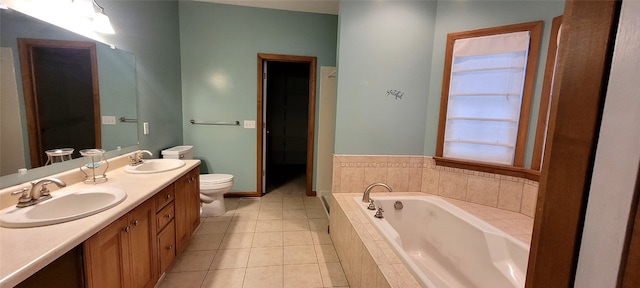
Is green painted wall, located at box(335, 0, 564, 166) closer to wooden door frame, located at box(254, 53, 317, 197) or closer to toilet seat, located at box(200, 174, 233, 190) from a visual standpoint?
wooden door frame, located at box(254, 53, 317, 197)

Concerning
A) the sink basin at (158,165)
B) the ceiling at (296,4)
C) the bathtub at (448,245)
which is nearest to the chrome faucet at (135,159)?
the sink basin at (158,165)

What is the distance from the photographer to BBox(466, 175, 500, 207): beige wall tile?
2066 millimetres

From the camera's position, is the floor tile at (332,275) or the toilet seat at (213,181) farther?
the toilet seat at (213,181)

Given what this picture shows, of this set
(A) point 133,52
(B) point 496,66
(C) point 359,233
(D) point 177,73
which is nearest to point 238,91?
(D) point 177,73

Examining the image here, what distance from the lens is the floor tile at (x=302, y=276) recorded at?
5.88 ft

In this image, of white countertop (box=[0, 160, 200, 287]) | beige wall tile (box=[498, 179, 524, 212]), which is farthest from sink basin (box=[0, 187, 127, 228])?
beige wall tile (box=[498, 179, 524, 212])

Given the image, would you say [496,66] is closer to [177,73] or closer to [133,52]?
[133,52]

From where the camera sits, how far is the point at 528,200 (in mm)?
1894

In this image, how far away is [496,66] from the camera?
6.42 ft

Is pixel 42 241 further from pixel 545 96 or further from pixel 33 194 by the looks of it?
pixel 545 96

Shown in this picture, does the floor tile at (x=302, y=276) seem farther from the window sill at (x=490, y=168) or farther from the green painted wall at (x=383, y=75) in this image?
the window sill at (x=490, y=168)

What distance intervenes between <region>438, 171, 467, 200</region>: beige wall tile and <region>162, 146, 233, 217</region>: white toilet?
2.19m

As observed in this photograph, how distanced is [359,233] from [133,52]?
238 cm

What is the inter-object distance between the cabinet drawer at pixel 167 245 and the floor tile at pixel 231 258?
34cm
